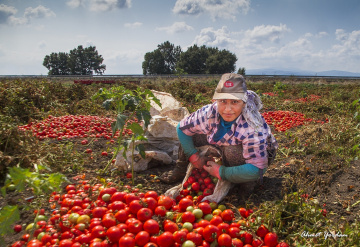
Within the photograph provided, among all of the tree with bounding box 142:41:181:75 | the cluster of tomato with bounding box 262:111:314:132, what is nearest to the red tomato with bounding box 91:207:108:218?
the cluster of tomato with bounding box 262:111:314:132

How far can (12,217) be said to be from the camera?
2.11 metres

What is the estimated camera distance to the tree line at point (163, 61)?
54.8 meters

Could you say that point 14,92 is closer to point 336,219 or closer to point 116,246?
point 116,246

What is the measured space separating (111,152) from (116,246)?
113 inches

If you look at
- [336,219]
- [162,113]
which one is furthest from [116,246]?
[162,113]

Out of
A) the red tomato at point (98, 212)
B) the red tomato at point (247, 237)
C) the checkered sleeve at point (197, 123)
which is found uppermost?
the checkered sleeve at point (197, 123)

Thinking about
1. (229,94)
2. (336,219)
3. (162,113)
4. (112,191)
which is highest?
(229,94)

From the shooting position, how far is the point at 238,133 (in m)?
3.09

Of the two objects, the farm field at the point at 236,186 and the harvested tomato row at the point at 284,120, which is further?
the harvested tomato row at the point at 284,120

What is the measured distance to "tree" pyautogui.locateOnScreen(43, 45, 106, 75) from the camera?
6044cm

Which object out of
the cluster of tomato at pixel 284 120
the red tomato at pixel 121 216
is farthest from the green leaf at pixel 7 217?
the cluster of tomato at pixel 284 120

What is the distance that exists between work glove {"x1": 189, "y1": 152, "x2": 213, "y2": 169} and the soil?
50 cm

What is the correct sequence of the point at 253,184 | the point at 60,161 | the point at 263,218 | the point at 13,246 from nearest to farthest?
the point at 13,246 → the point at 263,218 → the point at 253,184 → the point at 60,161

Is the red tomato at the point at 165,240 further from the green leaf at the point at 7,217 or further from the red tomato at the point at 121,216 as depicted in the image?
the green leaf at the point at 7,217
